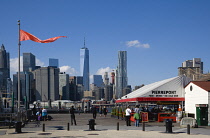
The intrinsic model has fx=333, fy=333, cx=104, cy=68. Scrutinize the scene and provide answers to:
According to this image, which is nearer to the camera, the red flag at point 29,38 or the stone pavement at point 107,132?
the stone pavement at point 107,132

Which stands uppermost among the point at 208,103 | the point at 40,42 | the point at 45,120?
the point at 40,42

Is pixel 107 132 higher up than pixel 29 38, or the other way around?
pixel 29 38

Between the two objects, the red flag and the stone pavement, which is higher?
the red flag

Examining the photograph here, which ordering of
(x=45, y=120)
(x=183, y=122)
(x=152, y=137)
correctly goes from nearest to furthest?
1. (x=152, y=137)
2. (x=183, y=122)
3. (x=45, y=120)

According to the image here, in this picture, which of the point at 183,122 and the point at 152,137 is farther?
the point at 183,122

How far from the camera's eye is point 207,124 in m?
28.9

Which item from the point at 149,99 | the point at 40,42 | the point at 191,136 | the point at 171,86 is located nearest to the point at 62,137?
the point at 191,136

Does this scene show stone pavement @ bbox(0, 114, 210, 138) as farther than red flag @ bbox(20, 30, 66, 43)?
No

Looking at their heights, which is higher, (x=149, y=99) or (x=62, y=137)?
(x=149, y=99)

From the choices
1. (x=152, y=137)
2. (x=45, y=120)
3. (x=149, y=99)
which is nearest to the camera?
(x=152, y=137)

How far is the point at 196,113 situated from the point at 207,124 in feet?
4.46

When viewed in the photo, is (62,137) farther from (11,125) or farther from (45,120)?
(45,120)

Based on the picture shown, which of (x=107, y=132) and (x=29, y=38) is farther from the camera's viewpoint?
(x=29, y=38)

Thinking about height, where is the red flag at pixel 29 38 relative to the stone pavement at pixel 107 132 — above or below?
above
